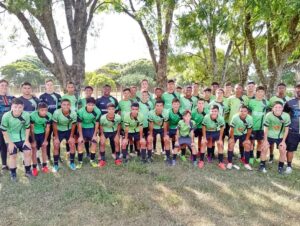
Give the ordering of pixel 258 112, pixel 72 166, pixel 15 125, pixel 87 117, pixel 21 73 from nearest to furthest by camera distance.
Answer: pixel 15 125 < pixel 72 166 < pixel 87 117 < pixel 258 112 < pixel 21 73

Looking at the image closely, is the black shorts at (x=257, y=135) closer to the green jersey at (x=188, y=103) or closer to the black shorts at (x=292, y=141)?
the black shorts at (x=292, y=141)

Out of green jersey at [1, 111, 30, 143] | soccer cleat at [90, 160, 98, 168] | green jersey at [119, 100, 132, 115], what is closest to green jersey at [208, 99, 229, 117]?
green jersey at [119, 100, 132, 115]

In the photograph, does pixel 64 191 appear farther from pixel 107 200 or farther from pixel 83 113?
pixel 83 113

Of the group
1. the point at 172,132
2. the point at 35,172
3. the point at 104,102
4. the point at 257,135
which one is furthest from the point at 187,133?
the point at 35,172

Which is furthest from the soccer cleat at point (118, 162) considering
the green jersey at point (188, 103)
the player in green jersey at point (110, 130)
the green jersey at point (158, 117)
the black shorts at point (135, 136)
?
the green jersey at point (188, 103)

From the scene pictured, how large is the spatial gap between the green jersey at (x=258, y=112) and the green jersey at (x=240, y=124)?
12.9 inches

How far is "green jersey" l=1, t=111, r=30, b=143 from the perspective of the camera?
6270 mm

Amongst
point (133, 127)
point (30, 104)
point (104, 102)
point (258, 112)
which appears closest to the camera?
point (30, 104)

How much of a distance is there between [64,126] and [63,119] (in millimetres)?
205

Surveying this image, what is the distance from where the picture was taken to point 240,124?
738 cm

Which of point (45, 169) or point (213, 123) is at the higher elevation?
point (213, 123)

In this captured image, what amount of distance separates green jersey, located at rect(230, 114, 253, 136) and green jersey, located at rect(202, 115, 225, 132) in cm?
26

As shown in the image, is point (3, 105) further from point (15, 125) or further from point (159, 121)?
point (159, 121)

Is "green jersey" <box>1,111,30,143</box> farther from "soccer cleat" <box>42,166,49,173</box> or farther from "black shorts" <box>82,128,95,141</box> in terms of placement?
"black shorts" <box>82,128,95,141</box>
